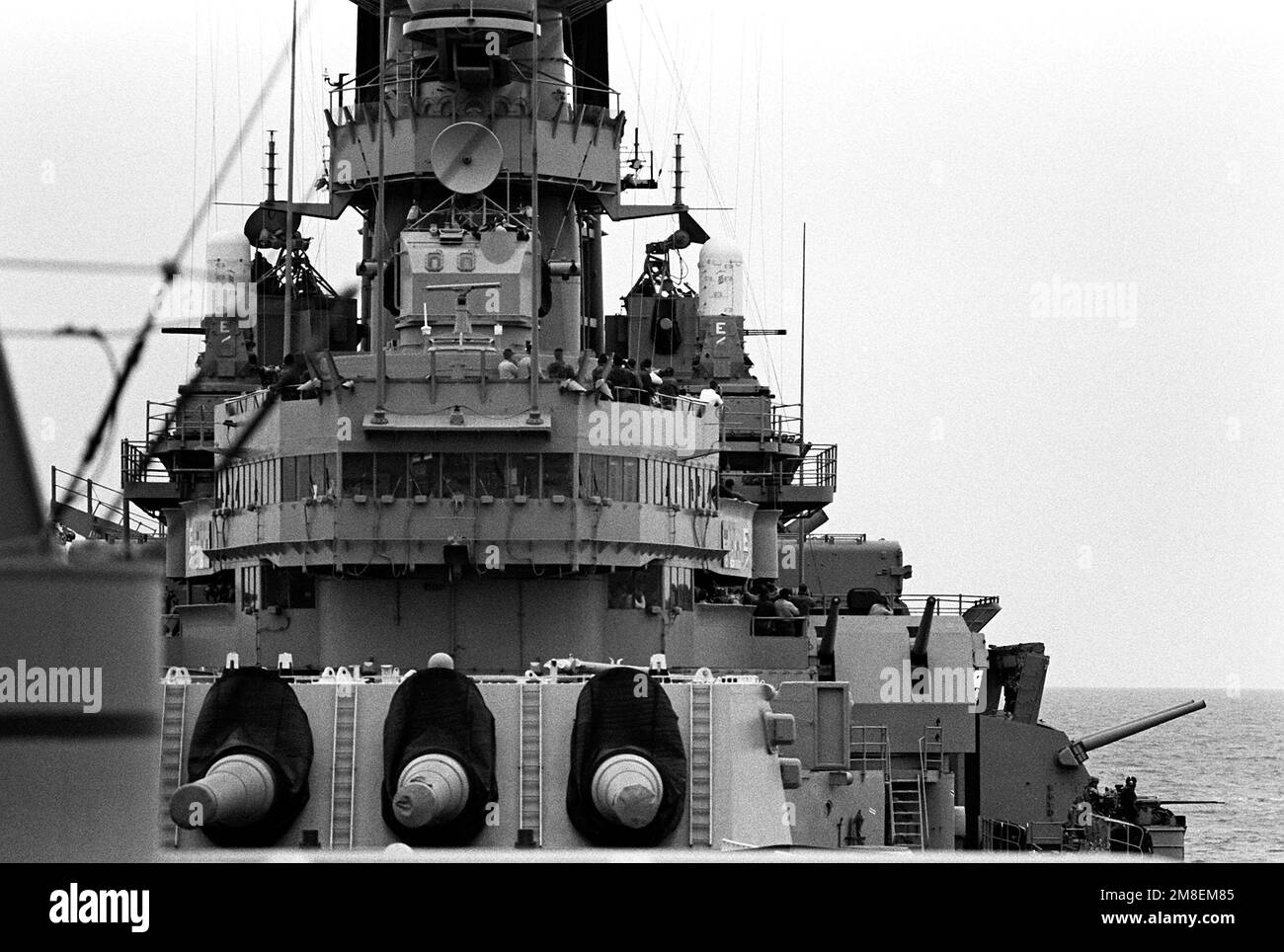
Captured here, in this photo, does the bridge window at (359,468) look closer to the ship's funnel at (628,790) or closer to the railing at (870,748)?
the ship's funnel at (628,790)

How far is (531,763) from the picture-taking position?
89.7ft

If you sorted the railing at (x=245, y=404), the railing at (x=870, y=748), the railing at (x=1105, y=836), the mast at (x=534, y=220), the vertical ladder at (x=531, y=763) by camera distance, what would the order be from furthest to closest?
1. the railing at (x=1105, y=836)
2. the railing at (x=870, y=748)
3. the railing at (x=245, y=404)
4. the mast at (x=534, y=220)
5. the vertical ladder at (x=531, y=763)

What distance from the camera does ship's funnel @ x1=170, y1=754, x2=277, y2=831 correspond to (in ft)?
83.2

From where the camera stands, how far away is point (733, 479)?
2056 inches

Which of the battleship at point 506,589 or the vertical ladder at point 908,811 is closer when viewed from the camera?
the battleship at point 506,589

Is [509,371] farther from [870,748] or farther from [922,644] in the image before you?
[922,644]

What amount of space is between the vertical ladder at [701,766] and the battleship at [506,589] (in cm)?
4

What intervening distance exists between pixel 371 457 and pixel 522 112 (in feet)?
27.7

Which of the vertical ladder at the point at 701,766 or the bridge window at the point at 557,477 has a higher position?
the bridge window at the point at 557,477

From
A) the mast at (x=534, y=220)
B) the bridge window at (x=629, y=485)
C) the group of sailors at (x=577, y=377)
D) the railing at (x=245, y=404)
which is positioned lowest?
the bridge window at (x=629, y=485)

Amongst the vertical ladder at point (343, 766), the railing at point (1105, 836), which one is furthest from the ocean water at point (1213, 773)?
the vertical ladder at point (343, 766)

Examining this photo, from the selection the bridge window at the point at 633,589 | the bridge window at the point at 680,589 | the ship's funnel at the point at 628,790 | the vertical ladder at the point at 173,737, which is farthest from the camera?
the bridge window at the point at 680,589

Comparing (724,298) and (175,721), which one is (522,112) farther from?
(724,298)

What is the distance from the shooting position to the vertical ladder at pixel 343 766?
26969 millimetres
